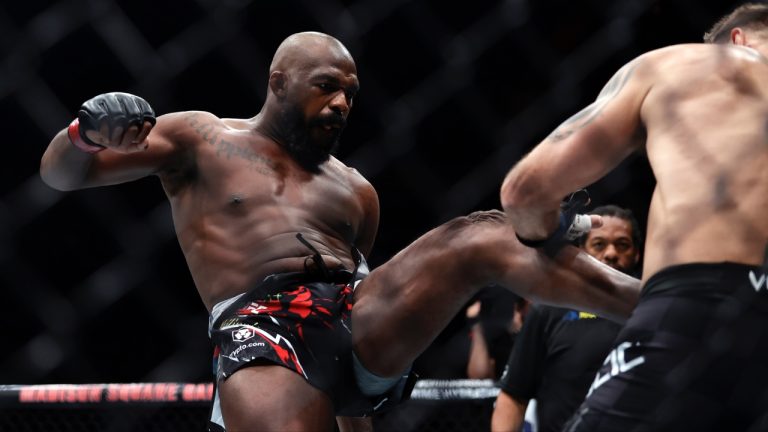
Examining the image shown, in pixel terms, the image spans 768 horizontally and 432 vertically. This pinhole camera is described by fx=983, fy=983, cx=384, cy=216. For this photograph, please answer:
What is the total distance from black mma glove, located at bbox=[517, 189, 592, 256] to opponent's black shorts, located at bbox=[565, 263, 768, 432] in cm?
36

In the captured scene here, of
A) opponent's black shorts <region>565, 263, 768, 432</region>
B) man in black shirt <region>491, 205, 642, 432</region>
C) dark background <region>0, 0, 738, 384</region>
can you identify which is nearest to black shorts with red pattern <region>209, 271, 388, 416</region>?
opponent's black shorts <region>565, 263, 768, 432</region>

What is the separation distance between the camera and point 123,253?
403cm

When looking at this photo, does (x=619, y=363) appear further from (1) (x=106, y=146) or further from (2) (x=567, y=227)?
(1) (x=106, y=146)

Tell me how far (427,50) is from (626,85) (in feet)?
7.98

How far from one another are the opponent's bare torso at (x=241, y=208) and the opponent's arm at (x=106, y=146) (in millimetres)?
91

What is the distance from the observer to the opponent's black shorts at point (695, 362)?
56.9 inches

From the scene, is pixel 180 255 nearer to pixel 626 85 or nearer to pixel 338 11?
pixel 338 11

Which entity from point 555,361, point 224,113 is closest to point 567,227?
point 555,361

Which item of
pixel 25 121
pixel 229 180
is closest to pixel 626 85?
pixel 229 180

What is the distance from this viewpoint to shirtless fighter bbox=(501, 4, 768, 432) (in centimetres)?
145

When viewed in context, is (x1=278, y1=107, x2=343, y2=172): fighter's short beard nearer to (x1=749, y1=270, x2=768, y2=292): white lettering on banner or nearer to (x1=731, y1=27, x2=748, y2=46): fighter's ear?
(x1=731, y1=27, x2=748, y2=46): fighter's ear

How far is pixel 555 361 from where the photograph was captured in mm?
2908

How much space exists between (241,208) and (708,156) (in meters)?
1.07

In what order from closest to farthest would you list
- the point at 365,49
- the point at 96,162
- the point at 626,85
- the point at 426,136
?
the point at 626,85
the point at 96,162
the point at 365,49
the point at 426,136
